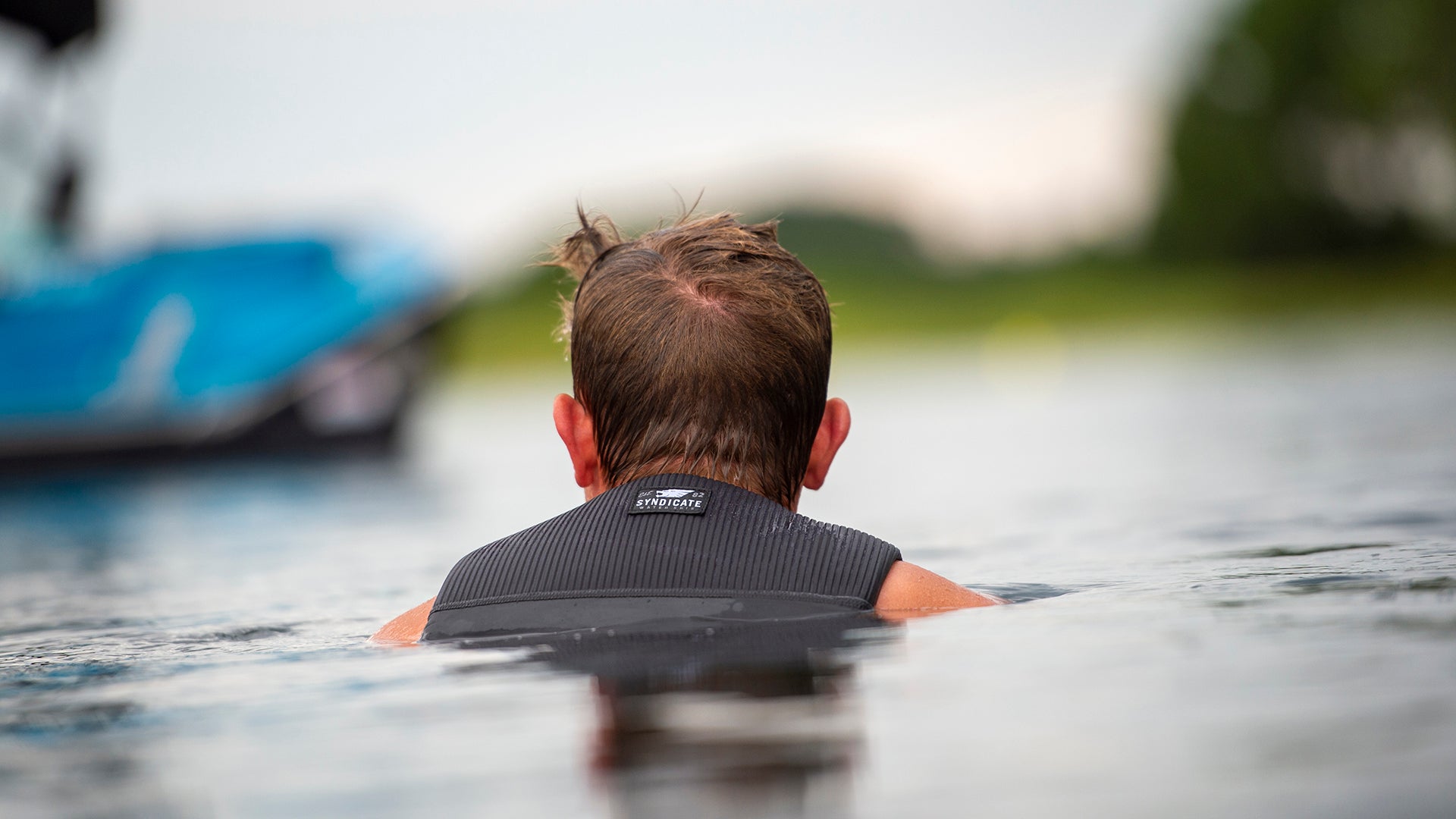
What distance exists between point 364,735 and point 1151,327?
38.2 m

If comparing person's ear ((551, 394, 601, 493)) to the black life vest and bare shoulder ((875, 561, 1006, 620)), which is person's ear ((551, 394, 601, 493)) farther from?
bare shoulder ((875, 561, 1006, 620))

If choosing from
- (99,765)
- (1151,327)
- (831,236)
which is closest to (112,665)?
(99,765)

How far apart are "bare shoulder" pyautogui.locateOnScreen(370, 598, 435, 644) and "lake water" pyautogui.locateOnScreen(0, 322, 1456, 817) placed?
0.28ft

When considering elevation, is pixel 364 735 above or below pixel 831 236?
below

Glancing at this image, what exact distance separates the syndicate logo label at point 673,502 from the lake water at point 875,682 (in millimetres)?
326

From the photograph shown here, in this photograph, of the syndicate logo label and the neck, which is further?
the neck

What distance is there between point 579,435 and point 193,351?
28.8ft

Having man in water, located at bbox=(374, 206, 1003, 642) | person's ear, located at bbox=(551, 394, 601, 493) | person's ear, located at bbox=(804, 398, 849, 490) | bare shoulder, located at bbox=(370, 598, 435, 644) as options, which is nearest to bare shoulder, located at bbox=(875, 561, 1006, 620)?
man in water, located at bbox=(374, 206, 1003, 642)

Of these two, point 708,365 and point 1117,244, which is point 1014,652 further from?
point 1117,244

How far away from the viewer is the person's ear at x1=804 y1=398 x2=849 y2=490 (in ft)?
9.78

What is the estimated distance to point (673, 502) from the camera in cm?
270

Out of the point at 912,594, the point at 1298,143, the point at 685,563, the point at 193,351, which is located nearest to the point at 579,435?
the point at 685,563

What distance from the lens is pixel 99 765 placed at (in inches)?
82.7

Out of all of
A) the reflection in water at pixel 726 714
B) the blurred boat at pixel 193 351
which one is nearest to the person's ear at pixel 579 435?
the reflection in water at pixel 726 714
